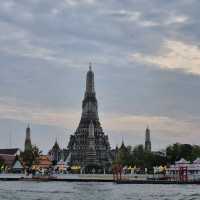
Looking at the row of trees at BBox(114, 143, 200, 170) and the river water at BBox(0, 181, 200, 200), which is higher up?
the row of trees at BBox(114, 143, 200, 170)

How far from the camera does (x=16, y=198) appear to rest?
73.7 m

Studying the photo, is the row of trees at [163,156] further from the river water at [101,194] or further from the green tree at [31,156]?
the river water at [101,194]

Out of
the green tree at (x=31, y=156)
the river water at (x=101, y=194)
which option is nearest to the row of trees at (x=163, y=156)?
the green tree at (x=31, y=156)

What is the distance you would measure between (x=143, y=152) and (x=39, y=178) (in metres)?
57.5

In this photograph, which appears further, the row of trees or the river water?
the row of trees

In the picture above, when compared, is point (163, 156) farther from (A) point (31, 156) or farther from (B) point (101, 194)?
(B) point (101, 194)

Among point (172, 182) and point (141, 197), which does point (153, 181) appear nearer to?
point (172, 182)

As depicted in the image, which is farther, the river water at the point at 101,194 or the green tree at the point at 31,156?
the green tree at the point at 31,156

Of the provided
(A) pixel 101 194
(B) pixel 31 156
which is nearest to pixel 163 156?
(B) pixel 31 156

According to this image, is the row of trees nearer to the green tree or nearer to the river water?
the green tree

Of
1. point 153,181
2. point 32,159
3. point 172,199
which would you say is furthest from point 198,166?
point 172,199

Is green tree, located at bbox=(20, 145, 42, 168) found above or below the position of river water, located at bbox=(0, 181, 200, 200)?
above

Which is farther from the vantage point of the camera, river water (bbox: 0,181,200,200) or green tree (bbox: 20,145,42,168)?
green tree (bbox: 20,145,42,168)

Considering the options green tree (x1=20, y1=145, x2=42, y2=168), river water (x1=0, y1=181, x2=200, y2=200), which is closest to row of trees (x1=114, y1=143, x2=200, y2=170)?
green tree (x1=20, y1=145, x2=42, y2=168)
